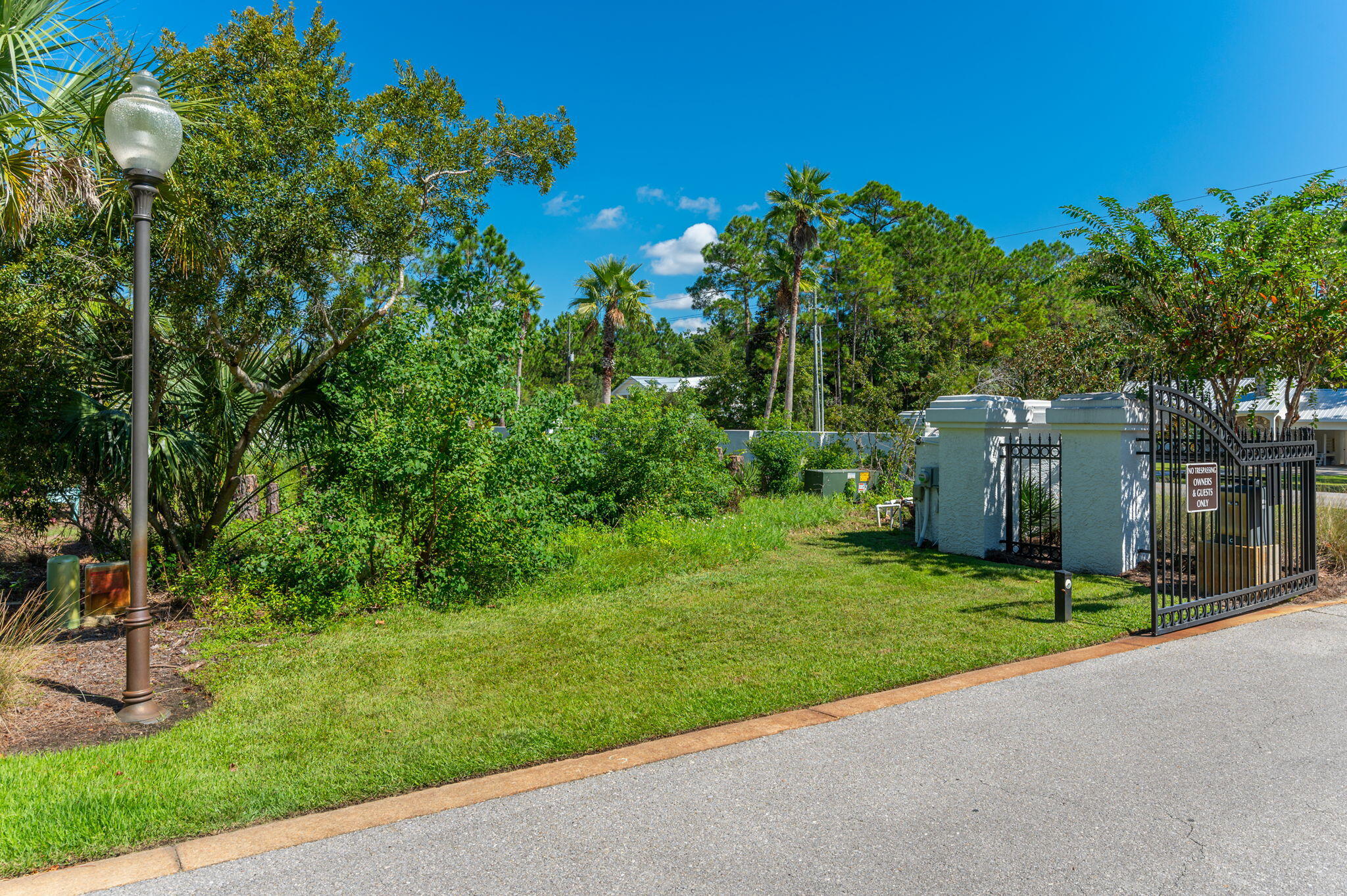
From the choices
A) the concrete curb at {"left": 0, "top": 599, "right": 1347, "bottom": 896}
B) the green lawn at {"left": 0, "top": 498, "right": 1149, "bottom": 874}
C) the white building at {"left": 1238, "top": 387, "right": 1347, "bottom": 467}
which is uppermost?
the white building at {"left": 1238, "top": 387, "right": 1347, "bottom": 467}

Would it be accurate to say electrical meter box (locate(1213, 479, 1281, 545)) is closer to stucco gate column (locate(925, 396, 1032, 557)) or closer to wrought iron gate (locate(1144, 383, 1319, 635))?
wrought iron gate (locate(1144, 383, 1319, 635))

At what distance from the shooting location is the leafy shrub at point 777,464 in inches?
752

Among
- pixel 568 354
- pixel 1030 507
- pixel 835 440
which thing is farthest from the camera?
pixel 568 354

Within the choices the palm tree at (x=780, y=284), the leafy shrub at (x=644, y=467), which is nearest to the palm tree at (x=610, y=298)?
the palm tree at (x=780, y=284)

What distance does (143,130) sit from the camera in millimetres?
5008

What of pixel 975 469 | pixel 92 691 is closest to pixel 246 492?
pixel 92 691

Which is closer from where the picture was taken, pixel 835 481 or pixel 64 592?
pixel 64 592

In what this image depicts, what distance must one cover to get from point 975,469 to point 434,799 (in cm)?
902

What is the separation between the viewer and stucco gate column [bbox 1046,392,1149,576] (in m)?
9.42

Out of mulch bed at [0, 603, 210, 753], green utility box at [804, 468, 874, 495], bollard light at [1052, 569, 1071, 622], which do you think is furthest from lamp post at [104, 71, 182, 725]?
green utility box at [804, 468, 874, 495]

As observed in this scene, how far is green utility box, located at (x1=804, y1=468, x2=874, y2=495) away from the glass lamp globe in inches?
604

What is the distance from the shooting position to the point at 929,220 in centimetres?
3997

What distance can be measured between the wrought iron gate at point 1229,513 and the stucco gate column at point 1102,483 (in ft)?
2.12

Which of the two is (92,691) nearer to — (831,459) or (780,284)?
(831,459)
